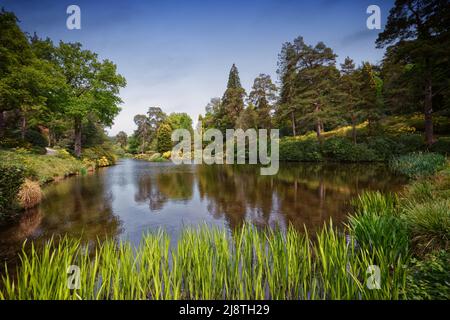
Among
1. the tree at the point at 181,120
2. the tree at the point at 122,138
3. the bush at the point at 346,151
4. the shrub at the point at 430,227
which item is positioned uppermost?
the tree at the point at 181,120

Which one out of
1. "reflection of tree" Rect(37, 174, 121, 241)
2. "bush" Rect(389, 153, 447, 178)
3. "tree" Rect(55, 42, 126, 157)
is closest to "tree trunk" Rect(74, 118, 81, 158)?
"tree" Rect(55, 42, 126, 157)

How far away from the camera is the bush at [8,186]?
5600 mm

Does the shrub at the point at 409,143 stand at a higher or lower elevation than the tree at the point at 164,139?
lower

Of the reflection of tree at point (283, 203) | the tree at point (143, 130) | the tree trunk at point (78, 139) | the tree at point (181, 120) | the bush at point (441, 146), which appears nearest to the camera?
the reflection of tree at point (283, 203)

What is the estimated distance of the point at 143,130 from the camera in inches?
2168

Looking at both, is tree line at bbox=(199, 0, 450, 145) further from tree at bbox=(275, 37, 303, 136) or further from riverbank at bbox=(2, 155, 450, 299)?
riverbank at bbox=(2, 155, 450, 299)

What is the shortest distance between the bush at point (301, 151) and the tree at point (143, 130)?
38.5 metres

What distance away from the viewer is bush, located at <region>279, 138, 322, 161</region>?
77.1 ft

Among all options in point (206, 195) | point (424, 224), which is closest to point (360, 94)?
point (206, 195)

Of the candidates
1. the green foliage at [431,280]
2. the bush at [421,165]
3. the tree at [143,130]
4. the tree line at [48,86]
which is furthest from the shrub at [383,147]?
the tree at [143,130]

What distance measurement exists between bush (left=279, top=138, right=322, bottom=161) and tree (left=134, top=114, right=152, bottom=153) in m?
38.5

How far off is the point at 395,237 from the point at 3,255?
6.80 m

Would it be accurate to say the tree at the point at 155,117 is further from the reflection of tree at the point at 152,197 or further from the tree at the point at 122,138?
the reflection of tree at the point at 152,197

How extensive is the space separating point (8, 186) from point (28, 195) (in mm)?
1818
